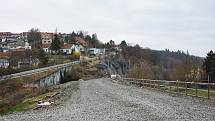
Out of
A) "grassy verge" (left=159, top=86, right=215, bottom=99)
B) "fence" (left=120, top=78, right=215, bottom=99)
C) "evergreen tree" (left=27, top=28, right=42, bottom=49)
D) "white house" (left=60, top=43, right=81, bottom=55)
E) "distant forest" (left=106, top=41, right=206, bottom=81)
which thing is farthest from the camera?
"evergreen tree" (left=27, top=28, right=42, bottom=49)

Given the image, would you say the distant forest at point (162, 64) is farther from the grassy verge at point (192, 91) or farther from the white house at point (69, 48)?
the grassy verge at point (192, 91)

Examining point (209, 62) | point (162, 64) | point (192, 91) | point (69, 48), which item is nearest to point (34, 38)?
point (69, 48)

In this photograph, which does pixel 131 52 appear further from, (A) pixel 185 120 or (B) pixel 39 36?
(A) pixel 185 120

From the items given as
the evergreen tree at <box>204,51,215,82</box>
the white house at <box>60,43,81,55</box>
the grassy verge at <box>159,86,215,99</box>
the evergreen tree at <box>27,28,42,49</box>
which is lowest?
the grassy verge at <box>159,86,215,99</box>

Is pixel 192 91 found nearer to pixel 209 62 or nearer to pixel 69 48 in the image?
pixel 209 62

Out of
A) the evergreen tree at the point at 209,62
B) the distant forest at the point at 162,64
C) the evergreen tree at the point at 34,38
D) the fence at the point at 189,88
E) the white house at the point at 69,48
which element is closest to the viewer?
the fence at the point at 189,88

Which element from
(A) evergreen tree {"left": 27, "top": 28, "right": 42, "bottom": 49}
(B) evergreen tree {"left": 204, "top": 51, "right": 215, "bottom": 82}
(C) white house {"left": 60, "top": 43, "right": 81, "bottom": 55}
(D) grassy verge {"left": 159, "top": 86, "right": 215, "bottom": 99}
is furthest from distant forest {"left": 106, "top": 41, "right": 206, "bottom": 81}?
(D) grassy verge {"left": 159, "top": 86, "right": 215, "bottom": 99}

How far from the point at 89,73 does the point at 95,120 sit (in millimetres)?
109891

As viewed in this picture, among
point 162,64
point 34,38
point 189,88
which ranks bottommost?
point 162,64

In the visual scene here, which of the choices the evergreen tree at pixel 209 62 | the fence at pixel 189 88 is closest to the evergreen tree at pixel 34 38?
the evergreen tree at pixel 209 62

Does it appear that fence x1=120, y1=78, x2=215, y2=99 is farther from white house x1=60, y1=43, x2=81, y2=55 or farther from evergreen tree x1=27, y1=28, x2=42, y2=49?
evergreen tree x1=27, y1=28, x2=42, y2=49

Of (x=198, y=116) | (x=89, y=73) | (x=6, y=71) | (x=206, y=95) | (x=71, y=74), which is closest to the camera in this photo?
(x=198, y=116)

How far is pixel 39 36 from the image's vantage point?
19975cm

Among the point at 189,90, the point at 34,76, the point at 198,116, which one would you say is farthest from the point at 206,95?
the point at 34,76
